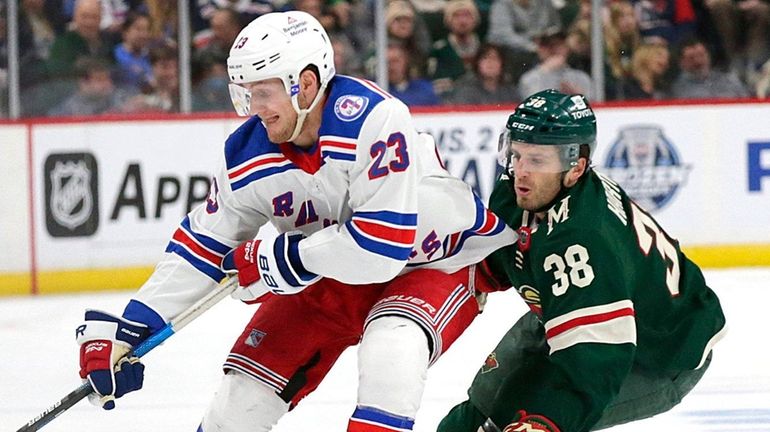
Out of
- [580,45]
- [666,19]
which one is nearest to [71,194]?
[580,45]

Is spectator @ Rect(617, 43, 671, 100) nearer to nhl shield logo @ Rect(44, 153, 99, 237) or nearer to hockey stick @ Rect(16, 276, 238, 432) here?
nhl shield logo @ Rect(44, 153, 99, 237)

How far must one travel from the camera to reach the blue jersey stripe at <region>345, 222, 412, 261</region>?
8.95ft

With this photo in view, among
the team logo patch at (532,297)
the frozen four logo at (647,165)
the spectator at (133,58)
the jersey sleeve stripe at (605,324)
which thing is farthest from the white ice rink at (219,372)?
the spectator at (133,58)

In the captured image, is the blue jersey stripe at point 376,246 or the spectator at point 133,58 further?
the spectator at point 133,58

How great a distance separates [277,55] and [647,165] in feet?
12.6

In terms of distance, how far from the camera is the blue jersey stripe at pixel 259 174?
9.42ft

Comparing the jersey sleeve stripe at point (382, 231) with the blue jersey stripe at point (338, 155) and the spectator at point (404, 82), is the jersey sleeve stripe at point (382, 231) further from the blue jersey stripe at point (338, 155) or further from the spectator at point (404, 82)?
the spectator at point (404, 82)

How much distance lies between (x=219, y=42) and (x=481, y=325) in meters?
2.21

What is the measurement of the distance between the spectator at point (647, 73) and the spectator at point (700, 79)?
7cm

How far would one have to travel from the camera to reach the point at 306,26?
285cm

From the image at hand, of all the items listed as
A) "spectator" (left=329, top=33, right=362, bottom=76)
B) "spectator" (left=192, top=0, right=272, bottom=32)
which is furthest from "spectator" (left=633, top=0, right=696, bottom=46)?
"spectator" (left=192, top=0, right=272, bottom=32)

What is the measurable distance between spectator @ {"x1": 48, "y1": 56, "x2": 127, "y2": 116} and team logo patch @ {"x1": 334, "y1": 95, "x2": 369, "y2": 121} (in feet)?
12.7

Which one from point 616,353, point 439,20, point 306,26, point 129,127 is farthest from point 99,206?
point 616,353

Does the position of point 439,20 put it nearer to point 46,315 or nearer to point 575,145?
point 46,315
